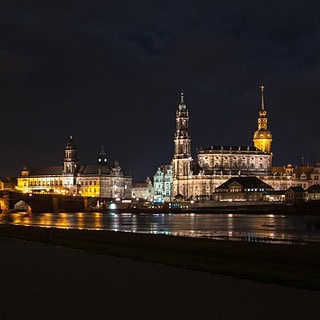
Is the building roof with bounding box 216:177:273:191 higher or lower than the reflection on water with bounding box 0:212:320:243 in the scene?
higher

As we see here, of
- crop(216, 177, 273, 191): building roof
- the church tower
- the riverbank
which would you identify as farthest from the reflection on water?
the church tower

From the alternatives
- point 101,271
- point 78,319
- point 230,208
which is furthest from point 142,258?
point 230,208

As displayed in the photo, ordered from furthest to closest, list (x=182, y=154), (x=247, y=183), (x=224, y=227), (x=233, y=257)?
(x=182, y=154) < (x=247, y=183) < (x=224, y=227) < (x=233, y=257)

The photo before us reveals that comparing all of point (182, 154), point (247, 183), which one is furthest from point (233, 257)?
point (182, 154)

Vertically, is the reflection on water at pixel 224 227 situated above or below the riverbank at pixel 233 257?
below

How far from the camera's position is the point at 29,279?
19.8m

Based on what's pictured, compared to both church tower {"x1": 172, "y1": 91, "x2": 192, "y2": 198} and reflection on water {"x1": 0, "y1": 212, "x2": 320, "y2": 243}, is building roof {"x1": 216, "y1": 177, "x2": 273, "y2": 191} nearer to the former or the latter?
church tower {"x1": 172, "y1": 91, "x2": 192, "y2": 198}

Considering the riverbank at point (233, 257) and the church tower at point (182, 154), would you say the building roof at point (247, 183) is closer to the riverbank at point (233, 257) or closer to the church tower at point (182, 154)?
the church tower at point (182, 154)

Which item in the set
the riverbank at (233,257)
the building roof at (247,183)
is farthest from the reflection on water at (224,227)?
the building roof at (247,183)

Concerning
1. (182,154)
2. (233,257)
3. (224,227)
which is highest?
(182,154)

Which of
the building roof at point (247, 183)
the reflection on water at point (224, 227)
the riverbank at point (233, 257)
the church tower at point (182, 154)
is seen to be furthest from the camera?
the church tower at point (182, 154)

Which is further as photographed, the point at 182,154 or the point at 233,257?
the point at 182,154

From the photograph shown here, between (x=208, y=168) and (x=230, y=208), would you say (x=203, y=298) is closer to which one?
(x=230, y=208)

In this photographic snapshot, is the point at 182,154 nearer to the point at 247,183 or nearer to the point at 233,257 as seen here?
the point at 247,183
